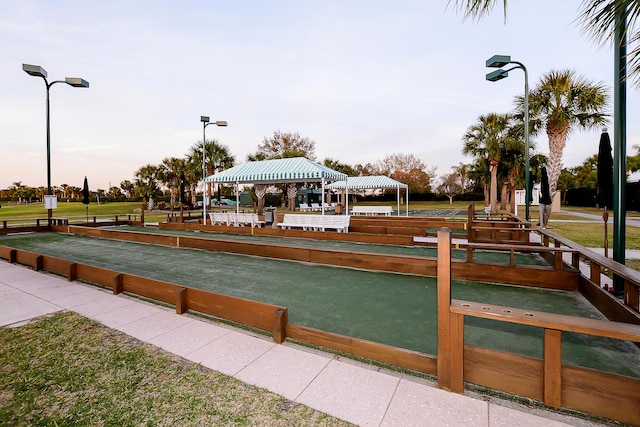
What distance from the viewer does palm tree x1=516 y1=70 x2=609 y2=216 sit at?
1130 cm

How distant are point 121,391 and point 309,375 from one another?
1434 millimetres

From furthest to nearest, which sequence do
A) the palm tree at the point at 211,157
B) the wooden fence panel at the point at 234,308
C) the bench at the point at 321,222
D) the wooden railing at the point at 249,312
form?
the palm tree at the point at 211,157 → the bench at the point at 321,222 → the wooden fence panel at the point at 234,308 → the wooden railing at the point at 249,312

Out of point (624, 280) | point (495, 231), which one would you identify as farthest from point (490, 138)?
point (624, 280)

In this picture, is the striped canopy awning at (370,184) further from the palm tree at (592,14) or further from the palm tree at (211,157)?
the palm tree at (592,14)

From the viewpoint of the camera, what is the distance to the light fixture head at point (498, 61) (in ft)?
28.9

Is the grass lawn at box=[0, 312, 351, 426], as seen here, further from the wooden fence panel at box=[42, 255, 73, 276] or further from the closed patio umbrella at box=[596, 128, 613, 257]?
the closed patio umbrella at box=[596, 128, 613, 257]

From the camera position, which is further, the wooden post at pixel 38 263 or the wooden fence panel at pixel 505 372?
the wooden post at pixel 38 263

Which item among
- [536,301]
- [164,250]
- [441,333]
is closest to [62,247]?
[164,250]

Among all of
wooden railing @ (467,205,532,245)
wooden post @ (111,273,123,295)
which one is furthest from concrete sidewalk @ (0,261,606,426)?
wooden railing @ (467,205,532,245)

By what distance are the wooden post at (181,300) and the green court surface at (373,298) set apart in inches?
37.9

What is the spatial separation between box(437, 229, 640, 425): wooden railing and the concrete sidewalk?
0.35ft

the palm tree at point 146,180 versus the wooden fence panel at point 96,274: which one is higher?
the palm tree at point 146,180

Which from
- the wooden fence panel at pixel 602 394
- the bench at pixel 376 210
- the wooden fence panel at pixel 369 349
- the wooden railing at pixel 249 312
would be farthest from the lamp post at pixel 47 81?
the bench at pixel 376 210

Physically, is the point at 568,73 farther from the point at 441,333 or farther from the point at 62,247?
the point at 62,247
